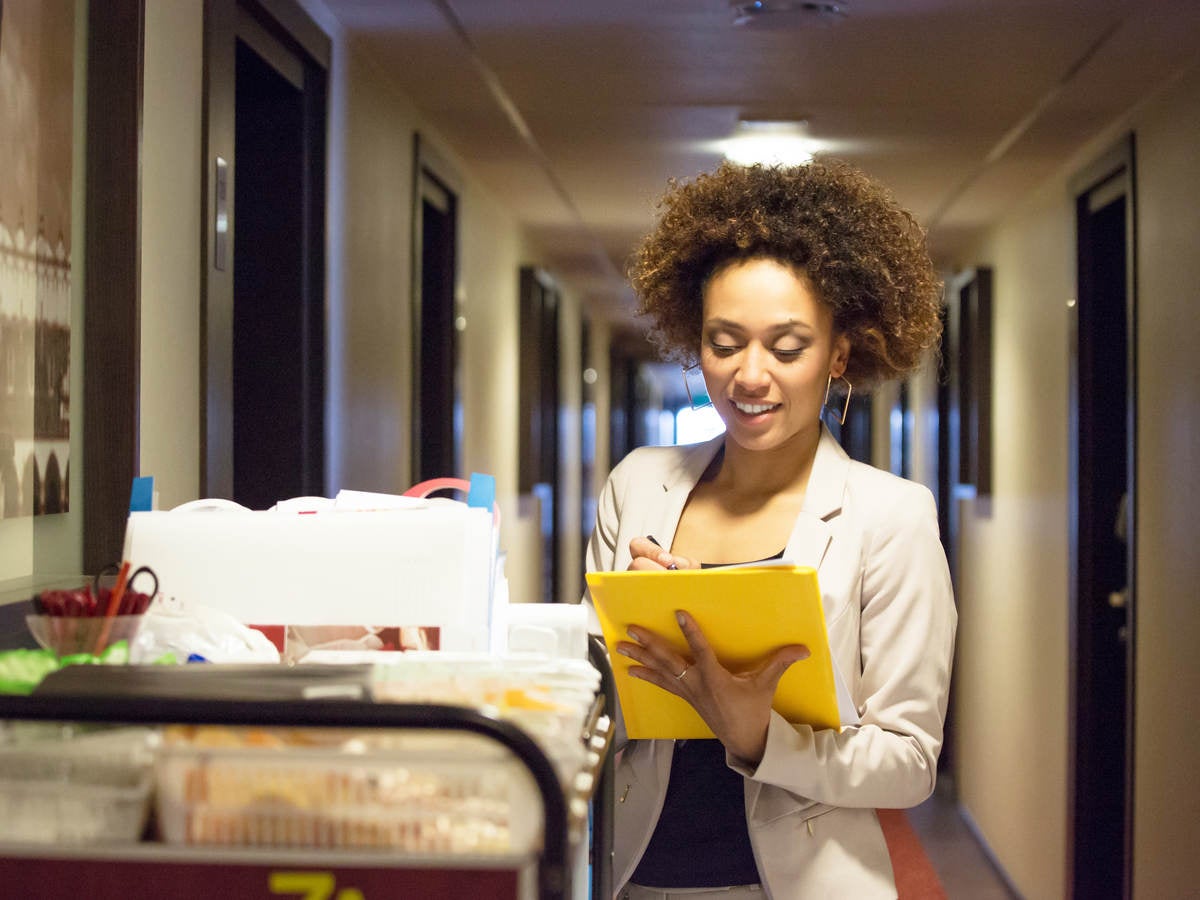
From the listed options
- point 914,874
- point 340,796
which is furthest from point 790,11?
point 914,874

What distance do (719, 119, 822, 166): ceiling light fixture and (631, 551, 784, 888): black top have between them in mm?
2605

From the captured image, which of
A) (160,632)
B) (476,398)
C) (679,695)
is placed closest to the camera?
(160,632)

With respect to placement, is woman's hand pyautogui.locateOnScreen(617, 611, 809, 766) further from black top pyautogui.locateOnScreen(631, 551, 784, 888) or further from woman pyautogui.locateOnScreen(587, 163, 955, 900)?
black top pyautogui.locateOnScreen(631, 551, 784, 888)

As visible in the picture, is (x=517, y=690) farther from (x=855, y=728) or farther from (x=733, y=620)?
(x=855, y=728)

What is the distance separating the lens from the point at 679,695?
129cm

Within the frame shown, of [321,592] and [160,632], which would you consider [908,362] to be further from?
[160,632]

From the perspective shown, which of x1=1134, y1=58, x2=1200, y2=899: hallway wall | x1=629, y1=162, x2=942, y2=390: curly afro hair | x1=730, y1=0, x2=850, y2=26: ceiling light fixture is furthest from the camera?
x1=1134, y1=58, x2=1200, y2=899: hallway wall

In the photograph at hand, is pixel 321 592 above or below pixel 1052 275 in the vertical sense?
below

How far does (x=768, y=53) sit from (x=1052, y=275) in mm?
1806

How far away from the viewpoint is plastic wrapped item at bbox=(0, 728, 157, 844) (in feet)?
2.56

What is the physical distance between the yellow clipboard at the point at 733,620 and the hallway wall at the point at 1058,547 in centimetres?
208

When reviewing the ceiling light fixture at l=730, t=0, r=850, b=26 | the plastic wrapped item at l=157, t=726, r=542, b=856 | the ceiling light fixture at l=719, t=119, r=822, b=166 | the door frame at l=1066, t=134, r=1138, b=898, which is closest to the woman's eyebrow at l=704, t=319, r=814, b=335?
the plastic wrapped item at l=157, t=726, r=542, b=856

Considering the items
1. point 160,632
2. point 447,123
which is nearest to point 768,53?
point 447,123

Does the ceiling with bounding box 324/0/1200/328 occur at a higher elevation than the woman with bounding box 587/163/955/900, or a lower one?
higher
